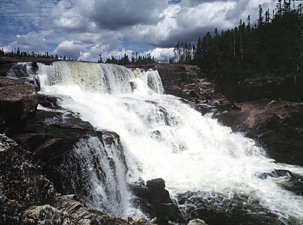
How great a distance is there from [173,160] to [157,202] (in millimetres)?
4725

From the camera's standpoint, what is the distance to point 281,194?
9414mm

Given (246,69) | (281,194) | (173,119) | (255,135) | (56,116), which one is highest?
(246,69)

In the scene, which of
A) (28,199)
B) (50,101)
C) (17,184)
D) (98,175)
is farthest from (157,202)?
(50,101)

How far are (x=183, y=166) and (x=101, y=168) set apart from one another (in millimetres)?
5697

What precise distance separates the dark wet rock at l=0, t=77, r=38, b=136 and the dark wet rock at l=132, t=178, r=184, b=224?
574cm

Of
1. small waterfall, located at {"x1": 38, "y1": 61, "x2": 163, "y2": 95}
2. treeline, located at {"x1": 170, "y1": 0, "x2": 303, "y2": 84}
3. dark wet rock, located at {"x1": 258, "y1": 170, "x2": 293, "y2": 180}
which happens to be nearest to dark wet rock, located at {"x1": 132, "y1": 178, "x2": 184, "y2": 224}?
dark wet rock, located at {"x1": 258, "y1": 170, "x2": 293, "y2": 180}

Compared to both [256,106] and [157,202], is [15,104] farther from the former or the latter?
[256,106]

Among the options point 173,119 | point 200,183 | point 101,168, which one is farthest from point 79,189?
point 173,119

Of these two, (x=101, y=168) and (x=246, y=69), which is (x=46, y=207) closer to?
(x=101, y=168)

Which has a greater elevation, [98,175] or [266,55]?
[266,55]

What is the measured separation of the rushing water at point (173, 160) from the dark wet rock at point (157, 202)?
0.44 meters

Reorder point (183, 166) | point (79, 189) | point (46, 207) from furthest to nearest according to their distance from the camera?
point (183, 166)
point (79, 189)
point (46, 207)

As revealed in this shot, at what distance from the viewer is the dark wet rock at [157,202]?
7719mm

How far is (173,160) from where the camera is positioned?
42.1ft
